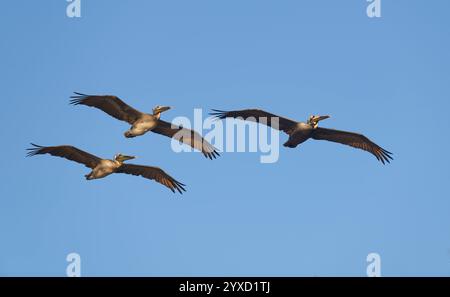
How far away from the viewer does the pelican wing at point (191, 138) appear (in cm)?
3672

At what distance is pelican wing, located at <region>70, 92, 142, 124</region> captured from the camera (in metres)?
35.2

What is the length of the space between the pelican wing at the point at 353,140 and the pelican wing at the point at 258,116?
112 centimetres

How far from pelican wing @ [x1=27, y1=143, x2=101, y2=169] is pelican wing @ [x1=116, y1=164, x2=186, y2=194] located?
43.6 inches

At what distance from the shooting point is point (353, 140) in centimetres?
3781

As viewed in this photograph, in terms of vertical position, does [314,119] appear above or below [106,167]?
above

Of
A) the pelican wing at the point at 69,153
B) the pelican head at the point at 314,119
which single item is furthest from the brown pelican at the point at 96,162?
the pelican head at the point at 314,119

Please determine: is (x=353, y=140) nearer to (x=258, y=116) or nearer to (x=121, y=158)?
(x=258, y=116)

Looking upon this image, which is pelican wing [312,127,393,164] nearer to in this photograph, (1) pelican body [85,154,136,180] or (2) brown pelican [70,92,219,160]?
(2) brown pelican [70,92,219,160]

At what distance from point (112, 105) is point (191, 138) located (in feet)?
10.9

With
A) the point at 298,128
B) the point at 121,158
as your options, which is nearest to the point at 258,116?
the point at 298,128

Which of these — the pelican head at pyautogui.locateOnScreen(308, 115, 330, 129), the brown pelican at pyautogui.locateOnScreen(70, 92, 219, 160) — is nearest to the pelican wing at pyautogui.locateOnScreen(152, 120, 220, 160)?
the brown pelican at pyautogui.locateOnScreen(70, 92, 219, 160)
